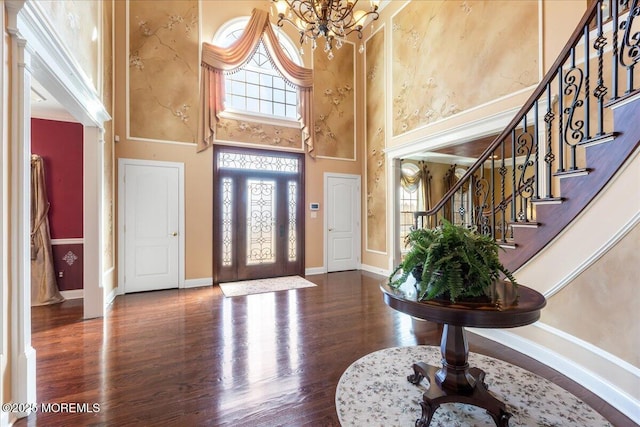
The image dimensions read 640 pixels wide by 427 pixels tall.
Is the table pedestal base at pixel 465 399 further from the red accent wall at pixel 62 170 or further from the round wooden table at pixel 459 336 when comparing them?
the red accent wall at pixel 62 170

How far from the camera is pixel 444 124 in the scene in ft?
15.3

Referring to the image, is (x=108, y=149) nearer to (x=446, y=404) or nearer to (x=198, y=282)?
(x=198, y=282)

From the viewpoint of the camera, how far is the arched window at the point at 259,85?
546cm

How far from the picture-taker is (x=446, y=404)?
1.96 m

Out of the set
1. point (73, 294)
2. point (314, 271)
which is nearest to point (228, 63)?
point (314, 271)

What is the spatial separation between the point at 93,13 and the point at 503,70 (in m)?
5.19

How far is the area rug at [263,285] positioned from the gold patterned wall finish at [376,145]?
186cm

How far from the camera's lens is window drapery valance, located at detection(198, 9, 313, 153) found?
5.10m

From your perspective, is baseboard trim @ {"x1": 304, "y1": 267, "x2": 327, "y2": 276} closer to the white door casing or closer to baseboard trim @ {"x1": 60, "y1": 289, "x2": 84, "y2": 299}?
the white door casing

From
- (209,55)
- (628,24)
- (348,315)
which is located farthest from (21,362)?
(209,55)

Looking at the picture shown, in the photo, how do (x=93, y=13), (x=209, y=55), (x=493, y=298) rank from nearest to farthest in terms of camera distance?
(x=493, y=298) < (x=93, y=13) < (x=209, y=55)

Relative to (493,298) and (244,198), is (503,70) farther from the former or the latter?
(244,198)

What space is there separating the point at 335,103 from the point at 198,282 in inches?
177

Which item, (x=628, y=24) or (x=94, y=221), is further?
(x=94, y=221)
